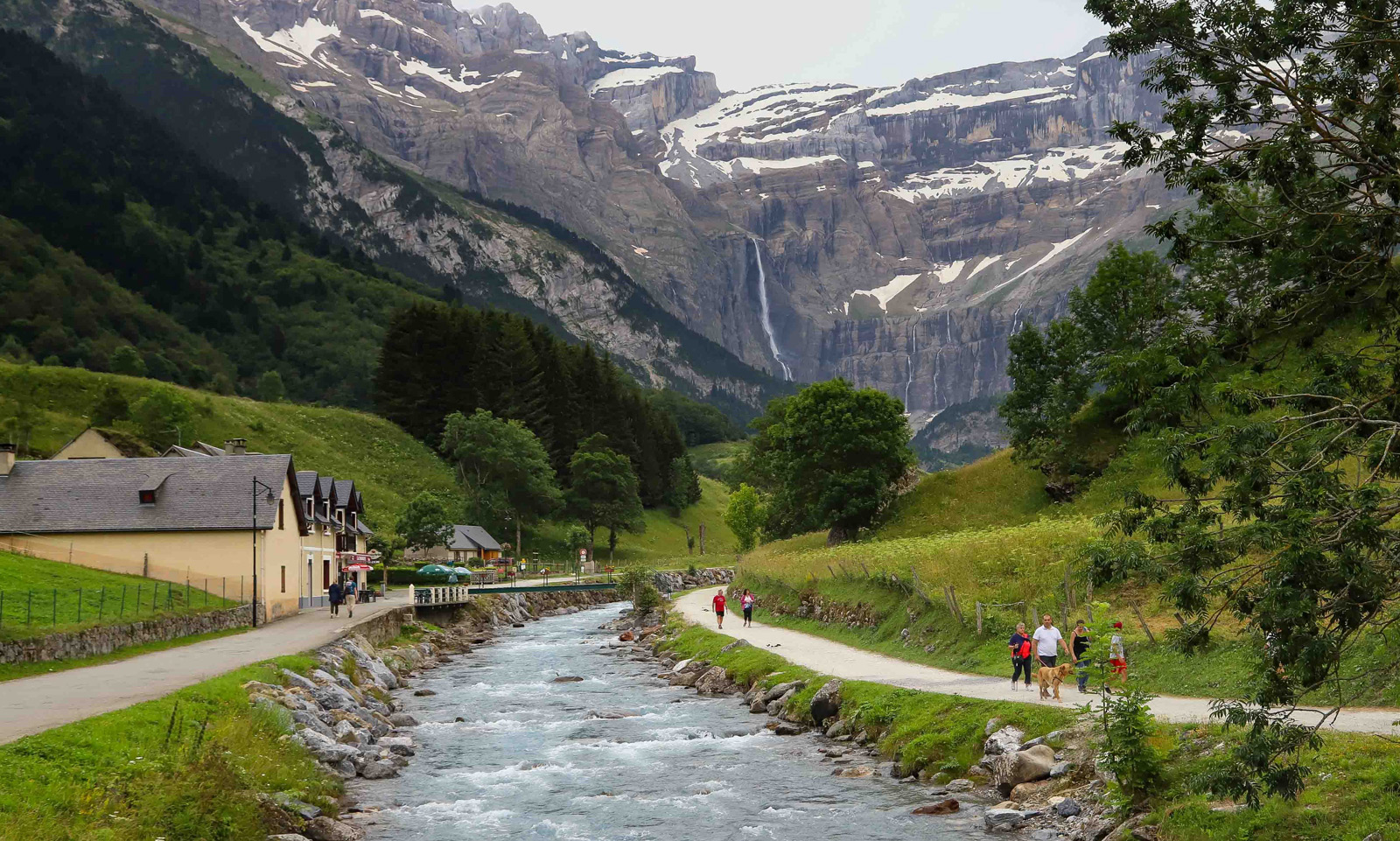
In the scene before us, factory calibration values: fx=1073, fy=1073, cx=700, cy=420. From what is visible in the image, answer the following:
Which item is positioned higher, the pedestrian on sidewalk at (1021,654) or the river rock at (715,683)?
the pedestrian on sidewalk at (1021,654)

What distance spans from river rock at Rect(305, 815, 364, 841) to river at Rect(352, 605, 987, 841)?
1.46 ft

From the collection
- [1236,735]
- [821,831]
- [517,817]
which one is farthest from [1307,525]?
[517,817]

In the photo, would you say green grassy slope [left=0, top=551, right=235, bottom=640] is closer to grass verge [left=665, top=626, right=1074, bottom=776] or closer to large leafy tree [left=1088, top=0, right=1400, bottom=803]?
grass verge [left=665, top=626, right=1074, bottom=776]

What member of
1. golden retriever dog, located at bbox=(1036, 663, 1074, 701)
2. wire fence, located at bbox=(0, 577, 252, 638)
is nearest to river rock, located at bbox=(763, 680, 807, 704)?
golden retriever dog, located at bbox=(1036, 663, 1074, 701)

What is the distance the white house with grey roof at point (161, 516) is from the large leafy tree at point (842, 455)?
116 ft

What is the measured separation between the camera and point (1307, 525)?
10.3m

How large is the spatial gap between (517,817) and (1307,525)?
16.4 meters

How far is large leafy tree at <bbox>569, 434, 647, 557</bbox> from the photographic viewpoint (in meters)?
125

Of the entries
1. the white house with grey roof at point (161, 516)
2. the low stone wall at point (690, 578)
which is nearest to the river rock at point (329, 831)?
the white house with grey roof at point (161, 516)

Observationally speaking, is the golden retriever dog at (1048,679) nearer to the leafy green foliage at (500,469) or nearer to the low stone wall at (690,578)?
the low stone wall at (690,578)

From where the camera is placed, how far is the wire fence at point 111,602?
3412cm

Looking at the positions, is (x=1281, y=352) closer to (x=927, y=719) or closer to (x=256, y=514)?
(x=927, y=719)

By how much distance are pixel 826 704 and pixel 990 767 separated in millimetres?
8325

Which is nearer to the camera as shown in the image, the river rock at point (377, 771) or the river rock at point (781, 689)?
the river rock at point (377, 771)
